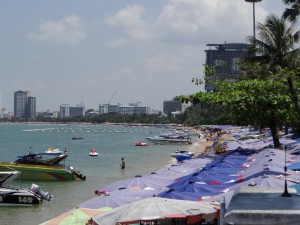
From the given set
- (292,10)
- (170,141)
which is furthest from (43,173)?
(170,141)

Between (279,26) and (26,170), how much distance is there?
20.1 m

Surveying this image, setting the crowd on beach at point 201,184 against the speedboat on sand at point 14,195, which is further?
the speedboat on sand at point 14,195

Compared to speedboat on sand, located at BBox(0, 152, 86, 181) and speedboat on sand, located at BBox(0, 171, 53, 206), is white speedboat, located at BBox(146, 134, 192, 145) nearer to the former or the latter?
speedboat on sand, located at BBox(0, 152, 86, 181)

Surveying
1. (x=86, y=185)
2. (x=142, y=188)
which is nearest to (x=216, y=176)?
(x=142, y=188)

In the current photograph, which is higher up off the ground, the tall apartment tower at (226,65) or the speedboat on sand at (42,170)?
the tall apartment tower at (226,65)

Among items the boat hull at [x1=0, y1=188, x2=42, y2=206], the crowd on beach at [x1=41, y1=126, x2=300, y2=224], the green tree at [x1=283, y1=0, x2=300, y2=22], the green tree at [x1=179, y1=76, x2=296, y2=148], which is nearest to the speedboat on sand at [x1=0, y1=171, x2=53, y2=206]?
the boat hull at [x1=0, y1=188, x2=42, y2=206]

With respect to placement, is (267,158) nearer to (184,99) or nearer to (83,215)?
(184,99)

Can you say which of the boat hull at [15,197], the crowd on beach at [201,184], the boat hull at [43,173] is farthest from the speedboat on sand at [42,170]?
the crowd on beach at [201,184]

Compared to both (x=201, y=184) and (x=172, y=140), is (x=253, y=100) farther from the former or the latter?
(x=172, y=140)

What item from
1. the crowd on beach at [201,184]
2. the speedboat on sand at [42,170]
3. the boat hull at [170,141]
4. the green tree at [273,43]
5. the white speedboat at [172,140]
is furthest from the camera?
the white speedboat at [172,140]

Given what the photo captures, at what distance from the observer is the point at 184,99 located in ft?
63.7

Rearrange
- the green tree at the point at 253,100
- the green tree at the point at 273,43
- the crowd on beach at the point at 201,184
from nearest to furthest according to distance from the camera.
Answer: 1. the crowd on beach at the point at 201,184
2. the green tree at the point at 253,100
3. the green tree at the point at 273,43

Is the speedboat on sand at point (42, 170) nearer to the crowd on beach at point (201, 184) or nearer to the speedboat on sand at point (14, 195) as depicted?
the speedboat on sand at point (14, 195)

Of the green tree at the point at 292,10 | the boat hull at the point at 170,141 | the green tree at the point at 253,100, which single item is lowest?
the boat hull at the point at 170,141
